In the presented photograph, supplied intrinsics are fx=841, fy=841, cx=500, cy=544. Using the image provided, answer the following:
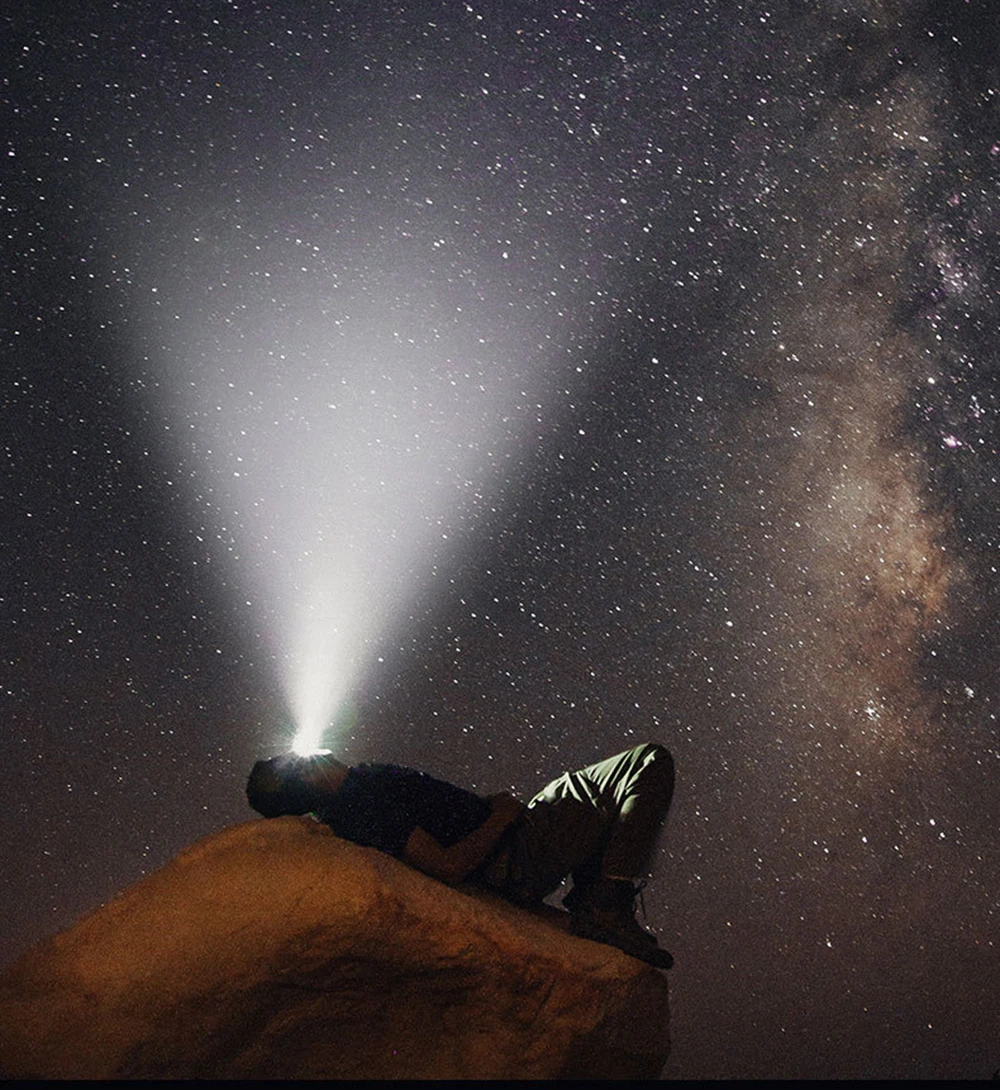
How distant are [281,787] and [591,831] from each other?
135cm

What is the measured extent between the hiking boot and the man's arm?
18.4 inches

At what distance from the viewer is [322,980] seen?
3.07m

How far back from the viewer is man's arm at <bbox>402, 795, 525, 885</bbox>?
3566mm

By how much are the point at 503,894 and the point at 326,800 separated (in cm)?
91

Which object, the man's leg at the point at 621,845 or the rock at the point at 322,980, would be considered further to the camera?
the man's leg at the point at 621,845

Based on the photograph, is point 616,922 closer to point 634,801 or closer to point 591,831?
point 591,831

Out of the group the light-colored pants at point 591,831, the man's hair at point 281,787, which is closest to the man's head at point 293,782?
the man's hair at point 281,787

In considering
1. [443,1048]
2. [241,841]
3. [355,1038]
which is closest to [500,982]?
[443,1048]

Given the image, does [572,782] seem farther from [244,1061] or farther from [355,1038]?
[244,1061]

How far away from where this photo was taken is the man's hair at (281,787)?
3.62m

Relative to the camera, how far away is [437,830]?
3635mm

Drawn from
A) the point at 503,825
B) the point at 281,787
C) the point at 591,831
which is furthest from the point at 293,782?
the point at 591,831

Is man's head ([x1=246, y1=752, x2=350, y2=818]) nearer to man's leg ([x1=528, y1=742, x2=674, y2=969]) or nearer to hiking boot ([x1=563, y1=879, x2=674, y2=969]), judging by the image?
man's leg ([x1=528, y1=742, x2=674, y2=969])

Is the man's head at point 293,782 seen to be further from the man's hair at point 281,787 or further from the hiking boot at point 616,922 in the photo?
the hiking boot at point 616,922
